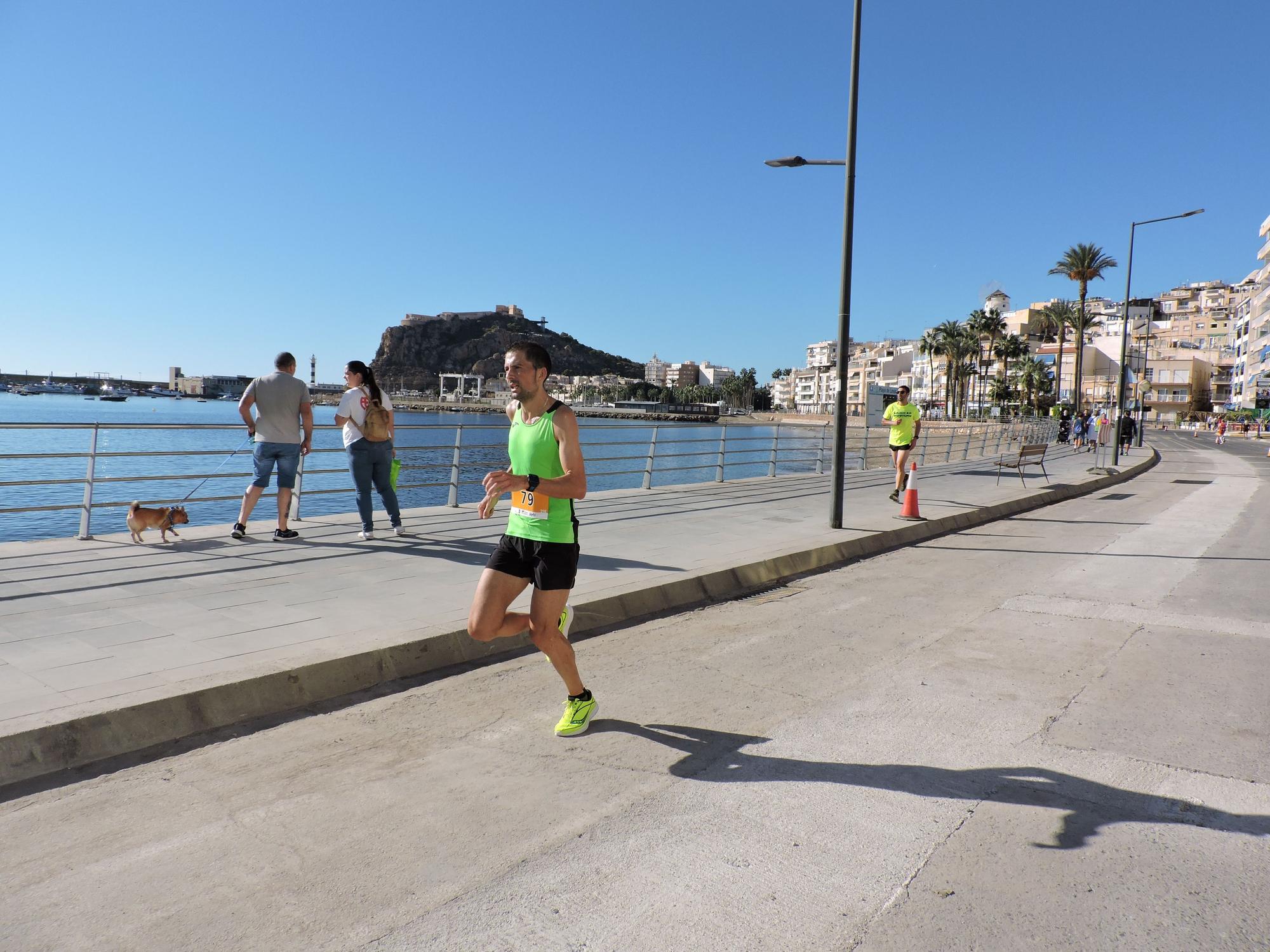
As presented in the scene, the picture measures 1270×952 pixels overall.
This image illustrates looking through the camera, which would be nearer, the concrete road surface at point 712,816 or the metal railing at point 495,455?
the concrete road surface at point 712,816

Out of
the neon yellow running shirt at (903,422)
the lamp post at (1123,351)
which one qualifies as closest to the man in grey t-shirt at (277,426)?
the neon yellow running shirt at (903,422)

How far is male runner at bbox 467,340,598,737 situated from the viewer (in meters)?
3.88

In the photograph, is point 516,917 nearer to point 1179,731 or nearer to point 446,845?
point 446,845

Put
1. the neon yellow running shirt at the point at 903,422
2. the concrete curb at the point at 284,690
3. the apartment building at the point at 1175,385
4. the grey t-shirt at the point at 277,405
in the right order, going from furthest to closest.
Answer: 1. the apartment building at the point at 1175,385
2. the neon yellow running shirt at the point at 903,422
3. the grey t-shirt at the point at 277,405
4. the concrete curb at the point at 284,690

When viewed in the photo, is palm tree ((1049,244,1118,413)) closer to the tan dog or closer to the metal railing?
the metal railing

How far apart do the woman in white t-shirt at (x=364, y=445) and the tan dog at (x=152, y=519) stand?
1594mm

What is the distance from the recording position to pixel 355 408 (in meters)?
8.38

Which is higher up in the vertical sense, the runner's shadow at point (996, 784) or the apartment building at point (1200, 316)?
the apartment building at point (1200, 316)

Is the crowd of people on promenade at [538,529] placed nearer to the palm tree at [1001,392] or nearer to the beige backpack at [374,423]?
the beige backpack at [374,423]

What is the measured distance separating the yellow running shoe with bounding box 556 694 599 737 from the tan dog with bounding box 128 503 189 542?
17.4 feet

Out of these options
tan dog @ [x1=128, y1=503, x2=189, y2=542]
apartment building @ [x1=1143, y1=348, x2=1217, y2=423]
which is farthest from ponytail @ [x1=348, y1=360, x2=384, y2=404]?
apartment building @ [x1=1143, y1=348, x2=1217, y2=423]

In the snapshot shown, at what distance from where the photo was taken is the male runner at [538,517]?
3883mm

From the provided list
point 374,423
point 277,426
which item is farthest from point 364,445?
point 277,426

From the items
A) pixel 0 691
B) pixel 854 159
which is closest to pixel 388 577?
pixel 0 691
